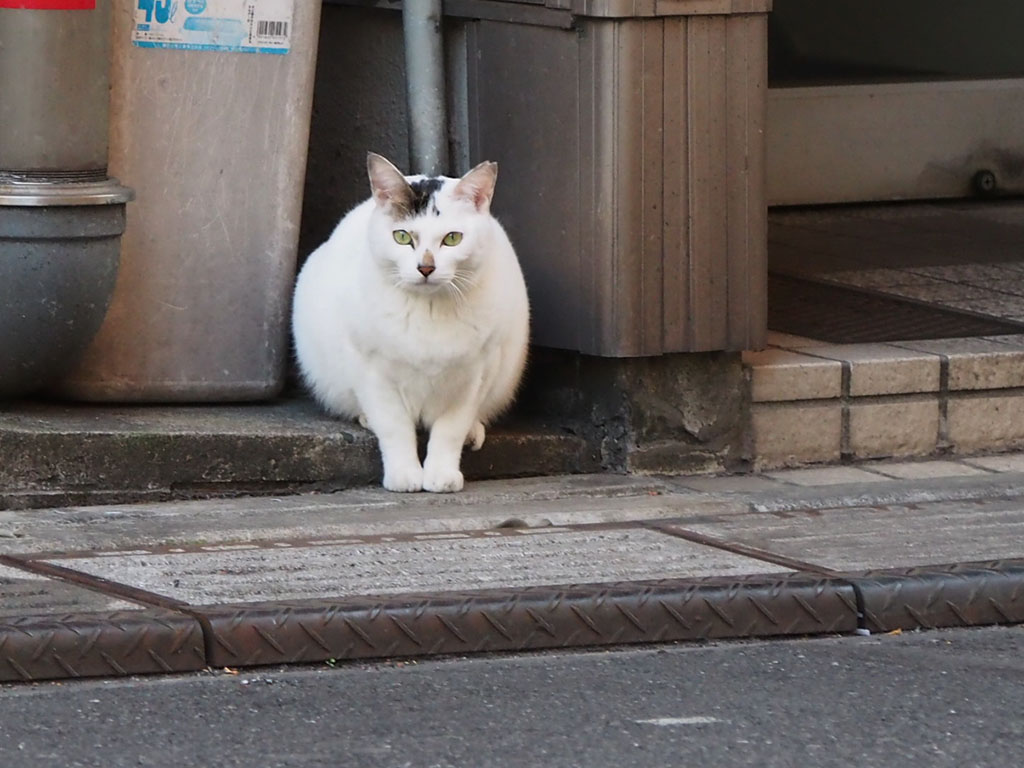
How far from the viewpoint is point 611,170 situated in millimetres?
5367

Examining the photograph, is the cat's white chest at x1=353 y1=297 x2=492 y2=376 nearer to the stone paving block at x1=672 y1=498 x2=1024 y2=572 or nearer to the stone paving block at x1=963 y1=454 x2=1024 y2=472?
the stone paving block at x1=672 y1=498 x2=1024 y2=572

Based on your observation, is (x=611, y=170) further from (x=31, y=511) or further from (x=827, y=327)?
(x=31, y=511)

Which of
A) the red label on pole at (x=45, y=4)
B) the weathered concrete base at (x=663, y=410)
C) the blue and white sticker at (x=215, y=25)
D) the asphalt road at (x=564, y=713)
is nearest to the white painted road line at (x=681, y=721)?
the asphalt road at (x=564, y=713)

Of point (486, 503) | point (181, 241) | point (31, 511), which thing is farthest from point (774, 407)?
point (31, 511)

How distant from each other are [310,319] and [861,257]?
2884 mm

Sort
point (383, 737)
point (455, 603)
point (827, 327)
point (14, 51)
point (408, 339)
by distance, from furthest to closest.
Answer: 1. point (827, 327)
2. point (408, 339)
3. point (14, 51)
4. point (455, 603)
5. point (383, 737)

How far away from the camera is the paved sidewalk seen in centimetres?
399

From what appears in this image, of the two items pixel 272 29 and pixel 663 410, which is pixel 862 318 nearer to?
pixel 663 410

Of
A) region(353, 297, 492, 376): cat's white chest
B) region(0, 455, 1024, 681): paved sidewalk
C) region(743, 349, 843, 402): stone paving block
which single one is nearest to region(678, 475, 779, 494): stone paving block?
region(0, 455, 1024, 681): paved sidewalk

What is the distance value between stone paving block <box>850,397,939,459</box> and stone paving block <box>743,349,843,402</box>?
0.12 meters

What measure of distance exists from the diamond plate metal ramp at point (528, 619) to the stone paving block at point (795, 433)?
4.41 ft

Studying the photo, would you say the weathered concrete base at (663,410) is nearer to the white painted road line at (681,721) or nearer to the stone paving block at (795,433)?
the stone paving block at (795,433)

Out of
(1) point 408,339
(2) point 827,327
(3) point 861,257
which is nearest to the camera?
(1) point 408,339

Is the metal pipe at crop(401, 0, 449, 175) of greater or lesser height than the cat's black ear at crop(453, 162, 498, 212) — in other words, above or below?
above
